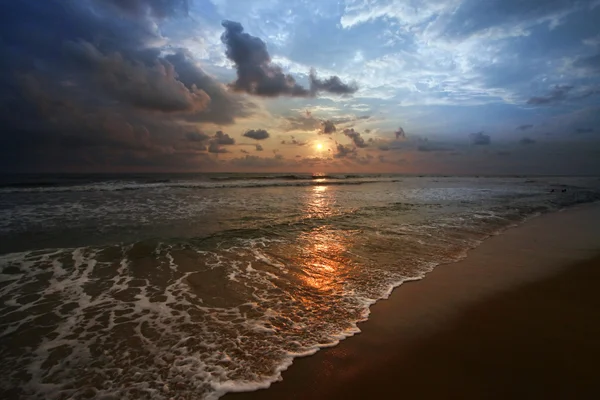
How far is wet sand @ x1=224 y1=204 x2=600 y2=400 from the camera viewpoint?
3.22 metres

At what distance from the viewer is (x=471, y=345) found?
4027 millimetres

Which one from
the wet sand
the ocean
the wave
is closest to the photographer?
the wet sand

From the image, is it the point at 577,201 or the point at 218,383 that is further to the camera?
the point at 577,201

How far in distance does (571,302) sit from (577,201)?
78.4ft

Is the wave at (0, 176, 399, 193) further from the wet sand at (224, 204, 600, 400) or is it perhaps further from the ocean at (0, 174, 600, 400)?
the wet sand at (224, 204, 600, 400)

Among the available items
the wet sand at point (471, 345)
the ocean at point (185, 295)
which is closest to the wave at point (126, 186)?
the ocean at point (185, 295)

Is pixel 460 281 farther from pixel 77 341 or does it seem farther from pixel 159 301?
pixel 77 341

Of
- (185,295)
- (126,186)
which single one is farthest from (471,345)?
(126,186)

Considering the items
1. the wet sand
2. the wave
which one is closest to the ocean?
the wet sand

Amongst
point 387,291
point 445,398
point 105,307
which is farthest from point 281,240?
point 445,398

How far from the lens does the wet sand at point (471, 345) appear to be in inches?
127

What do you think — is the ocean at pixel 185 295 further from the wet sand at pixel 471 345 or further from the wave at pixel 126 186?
the wave at pixel 126 186

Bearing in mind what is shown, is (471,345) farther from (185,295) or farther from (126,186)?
(126,186)

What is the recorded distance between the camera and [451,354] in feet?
12.6
